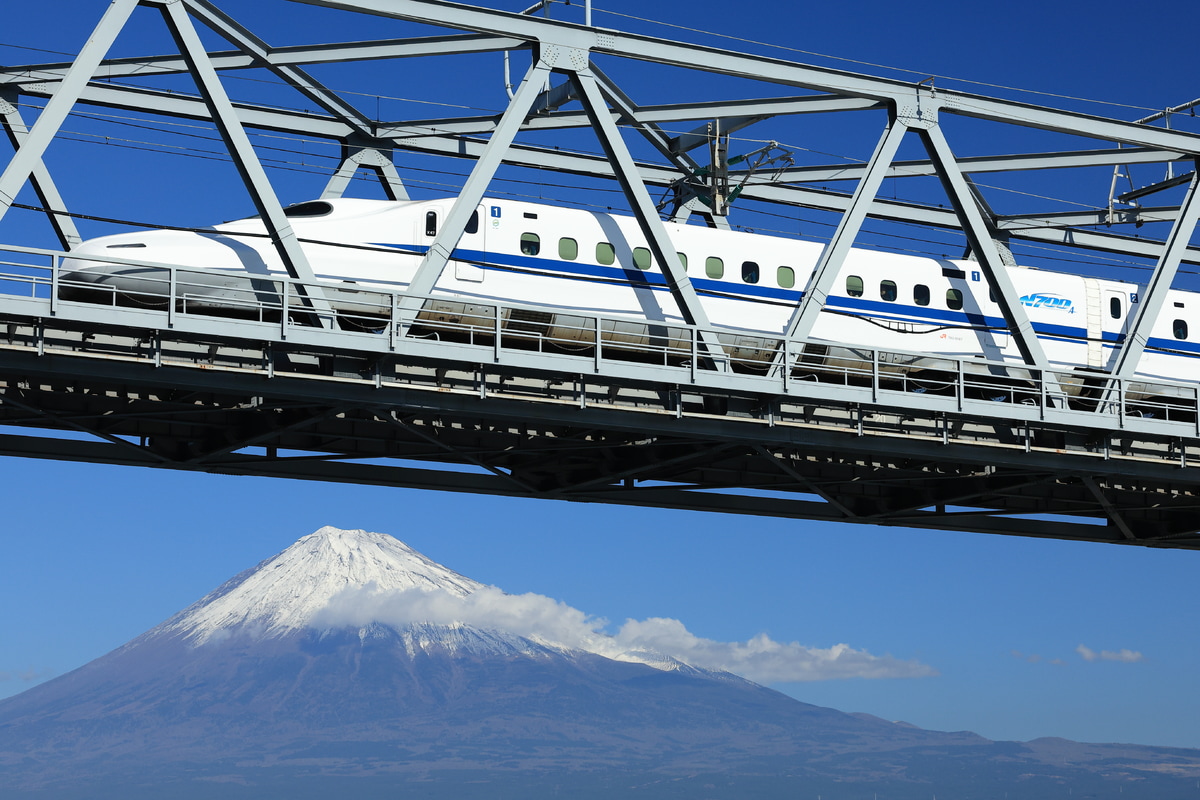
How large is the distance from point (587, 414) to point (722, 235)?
9550mm

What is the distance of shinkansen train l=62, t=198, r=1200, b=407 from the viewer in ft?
103

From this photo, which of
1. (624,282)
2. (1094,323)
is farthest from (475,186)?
(1094,323)

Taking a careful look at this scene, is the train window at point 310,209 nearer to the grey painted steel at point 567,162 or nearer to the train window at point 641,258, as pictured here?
the grey painted steel at point 567,162

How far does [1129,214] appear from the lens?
2080 inches

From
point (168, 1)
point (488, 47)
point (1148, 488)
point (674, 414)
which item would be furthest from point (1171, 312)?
point (168, 1)

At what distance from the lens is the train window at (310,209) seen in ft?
A: 114

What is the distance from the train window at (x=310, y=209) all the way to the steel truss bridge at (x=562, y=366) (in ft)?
10.1

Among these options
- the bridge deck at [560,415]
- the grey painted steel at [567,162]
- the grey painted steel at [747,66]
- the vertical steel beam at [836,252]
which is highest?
the grey painted steel at [567,162]

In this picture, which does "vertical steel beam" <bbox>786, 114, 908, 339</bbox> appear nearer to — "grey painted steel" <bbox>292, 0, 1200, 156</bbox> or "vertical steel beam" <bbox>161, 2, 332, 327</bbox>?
"grey painted steel" <bbox>292, 0, 1200, 156</bbox>

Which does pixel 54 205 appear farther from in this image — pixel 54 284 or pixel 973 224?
pixel 973 224

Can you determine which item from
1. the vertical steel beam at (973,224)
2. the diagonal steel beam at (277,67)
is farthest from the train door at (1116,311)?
the diagonal steel beam at (277,67)

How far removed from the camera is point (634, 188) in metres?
31.4

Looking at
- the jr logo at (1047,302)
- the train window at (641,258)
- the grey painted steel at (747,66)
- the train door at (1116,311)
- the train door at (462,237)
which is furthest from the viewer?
the train door at (1116,311)

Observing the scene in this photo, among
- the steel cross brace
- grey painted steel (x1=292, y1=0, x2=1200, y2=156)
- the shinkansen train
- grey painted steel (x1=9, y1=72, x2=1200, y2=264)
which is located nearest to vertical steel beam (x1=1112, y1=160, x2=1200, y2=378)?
the steel cross brace
